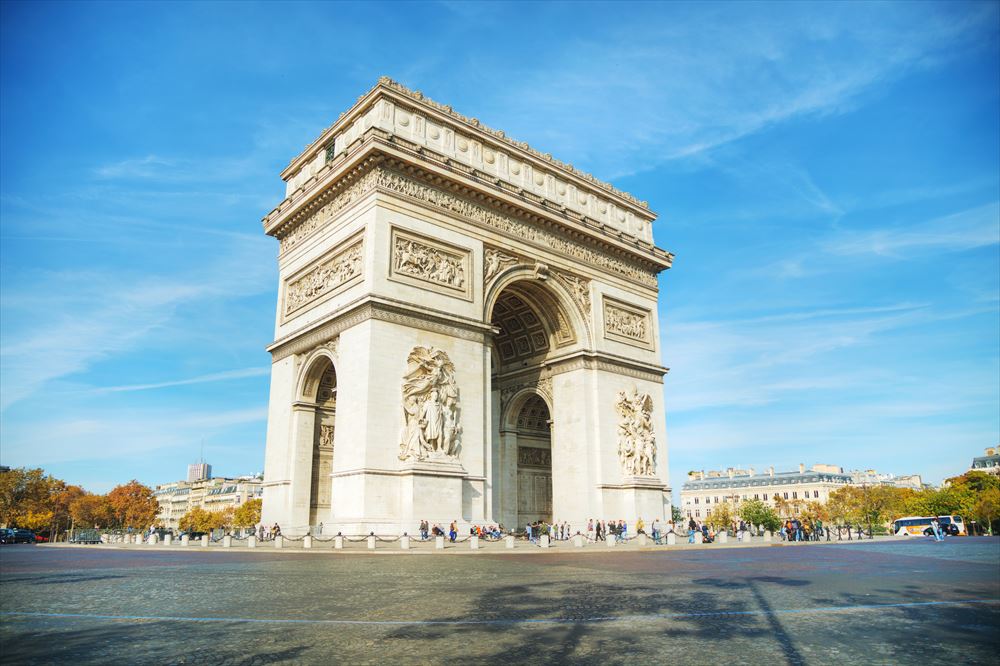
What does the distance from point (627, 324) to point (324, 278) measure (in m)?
14.2

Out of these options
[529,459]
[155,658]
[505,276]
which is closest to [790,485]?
[529,459]

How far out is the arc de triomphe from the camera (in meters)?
23.0

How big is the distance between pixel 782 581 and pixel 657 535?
20.1 m

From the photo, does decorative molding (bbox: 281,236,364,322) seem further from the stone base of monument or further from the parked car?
the parked car

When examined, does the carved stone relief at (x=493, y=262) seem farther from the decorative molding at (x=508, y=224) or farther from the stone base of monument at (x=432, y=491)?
the stone base of monument at (x=432, y=491)

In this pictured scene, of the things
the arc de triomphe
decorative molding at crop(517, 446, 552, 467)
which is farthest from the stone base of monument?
decorative molding at crop(517, 446, 552, 467)

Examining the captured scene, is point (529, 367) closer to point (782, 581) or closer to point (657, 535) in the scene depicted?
point (657, 535)

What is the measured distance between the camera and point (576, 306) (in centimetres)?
3033

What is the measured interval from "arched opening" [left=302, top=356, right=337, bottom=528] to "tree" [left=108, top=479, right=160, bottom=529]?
57.6 m

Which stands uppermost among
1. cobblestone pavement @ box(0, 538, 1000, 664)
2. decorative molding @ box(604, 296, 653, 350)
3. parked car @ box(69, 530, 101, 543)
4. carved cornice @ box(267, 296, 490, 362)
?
decorative molding @ box(604, 296, 653, 350)

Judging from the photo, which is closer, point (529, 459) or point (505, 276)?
point (505, 276)

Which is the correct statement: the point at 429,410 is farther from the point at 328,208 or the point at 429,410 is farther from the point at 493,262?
the point at 328,208

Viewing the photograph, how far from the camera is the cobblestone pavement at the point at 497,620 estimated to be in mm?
3482

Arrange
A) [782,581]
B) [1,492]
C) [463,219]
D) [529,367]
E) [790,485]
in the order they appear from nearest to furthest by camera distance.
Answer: [782,581] < [463,219] < [529,367] < [1,492] < [790,485]
